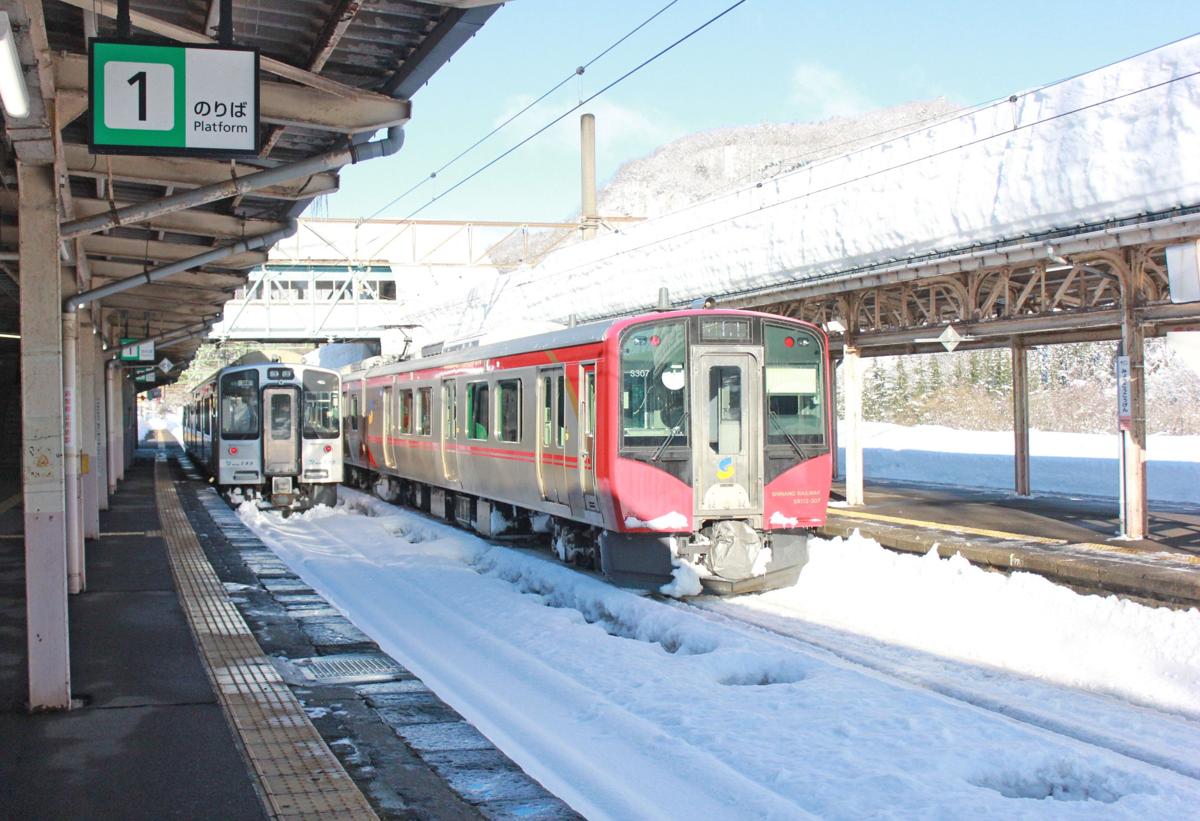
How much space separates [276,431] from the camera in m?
20.0

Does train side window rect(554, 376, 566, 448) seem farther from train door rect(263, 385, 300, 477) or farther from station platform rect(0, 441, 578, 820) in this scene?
train door rect(263, 385, 300, 477)

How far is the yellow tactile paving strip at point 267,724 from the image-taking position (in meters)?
4.75

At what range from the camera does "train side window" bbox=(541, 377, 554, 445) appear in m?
11.9

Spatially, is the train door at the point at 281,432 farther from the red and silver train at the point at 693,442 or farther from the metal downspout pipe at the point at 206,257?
the red and silver train at the point at 693,442

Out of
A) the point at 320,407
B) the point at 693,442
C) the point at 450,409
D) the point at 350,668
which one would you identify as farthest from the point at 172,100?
the point at 320,407

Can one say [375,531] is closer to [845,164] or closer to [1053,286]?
[845,164]

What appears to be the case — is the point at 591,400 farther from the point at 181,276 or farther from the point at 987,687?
the point at 181,276

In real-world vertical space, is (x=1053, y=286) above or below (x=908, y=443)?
above

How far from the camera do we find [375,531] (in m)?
16.4

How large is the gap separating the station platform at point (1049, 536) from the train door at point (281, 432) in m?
9.40

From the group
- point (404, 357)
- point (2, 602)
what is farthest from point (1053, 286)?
point (2, 602)

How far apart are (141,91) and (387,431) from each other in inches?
575

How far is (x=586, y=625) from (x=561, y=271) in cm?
1835

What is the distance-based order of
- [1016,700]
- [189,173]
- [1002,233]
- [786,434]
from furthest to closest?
[1002,233]
[786,434]
[189,173]
[1016,700]
